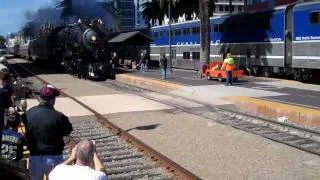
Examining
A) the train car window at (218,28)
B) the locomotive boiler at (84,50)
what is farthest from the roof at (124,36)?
the train car window at (218,28)

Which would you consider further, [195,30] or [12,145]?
[195,30]

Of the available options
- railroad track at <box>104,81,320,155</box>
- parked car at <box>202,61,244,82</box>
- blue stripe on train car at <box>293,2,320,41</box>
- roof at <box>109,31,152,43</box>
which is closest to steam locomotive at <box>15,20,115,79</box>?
parked car at <box>202,61,244,82</box>

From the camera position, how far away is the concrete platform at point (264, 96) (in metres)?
16.4

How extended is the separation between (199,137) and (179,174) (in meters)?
4.39

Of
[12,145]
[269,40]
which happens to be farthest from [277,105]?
[269,40]

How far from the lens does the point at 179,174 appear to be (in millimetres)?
9273

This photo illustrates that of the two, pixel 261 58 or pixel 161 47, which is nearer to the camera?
pixel 261 58

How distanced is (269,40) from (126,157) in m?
21.5

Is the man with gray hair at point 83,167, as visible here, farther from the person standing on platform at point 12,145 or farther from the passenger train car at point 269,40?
the passenger train car at point 269,40

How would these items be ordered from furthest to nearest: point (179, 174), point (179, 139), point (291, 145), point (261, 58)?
1. point (261, 58)
2. point (179, 139)
3. point (291, 145)
4. point (179, 174)

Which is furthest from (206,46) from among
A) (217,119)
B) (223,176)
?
(223,176)

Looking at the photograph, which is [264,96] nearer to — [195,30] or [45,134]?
[45,134]

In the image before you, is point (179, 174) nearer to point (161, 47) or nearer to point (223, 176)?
point (223, 176)

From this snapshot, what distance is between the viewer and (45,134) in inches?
249
